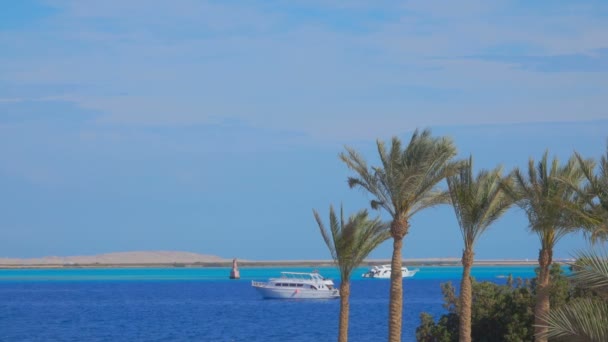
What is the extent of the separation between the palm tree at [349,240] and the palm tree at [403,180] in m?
1.77

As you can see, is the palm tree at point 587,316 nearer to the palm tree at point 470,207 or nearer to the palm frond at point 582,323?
the palm frond at point 582,323

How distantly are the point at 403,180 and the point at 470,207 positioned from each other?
6.40 feet

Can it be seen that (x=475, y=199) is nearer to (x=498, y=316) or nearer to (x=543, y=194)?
(x=543, y=194)

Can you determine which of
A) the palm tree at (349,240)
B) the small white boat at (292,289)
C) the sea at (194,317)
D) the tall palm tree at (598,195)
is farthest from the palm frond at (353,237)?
the small white boat at (292,289)

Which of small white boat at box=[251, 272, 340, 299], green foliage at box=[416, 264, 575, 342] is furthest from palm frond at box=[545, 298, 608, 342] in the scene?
small white boat at box=[251, 272, 340, 299]

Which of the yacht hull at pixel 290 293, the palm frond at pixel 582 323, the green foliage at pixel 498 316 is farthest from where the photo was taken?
the yacht hull at pixel 290 293

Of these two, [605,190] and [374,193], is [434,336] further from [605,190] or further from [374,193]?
[605,190]

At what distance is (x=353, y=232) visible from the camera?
29.9 metres

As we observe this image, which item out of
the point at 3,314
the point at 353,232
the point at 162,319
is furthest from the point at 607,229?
the point at 3,314

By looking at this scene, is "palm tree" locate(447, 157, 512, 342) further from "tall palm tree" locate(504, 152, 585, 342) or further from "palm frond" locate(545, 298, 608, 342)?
"palm frond" locate(545, 298, 608, 342)

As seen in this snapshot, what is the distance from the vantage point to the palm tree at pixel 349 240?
30.0m

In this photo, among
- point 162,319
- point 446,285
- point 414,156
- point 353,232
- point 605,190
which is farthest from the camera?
point 162,319

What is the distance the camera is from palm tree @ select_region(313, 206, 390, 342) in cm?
2998

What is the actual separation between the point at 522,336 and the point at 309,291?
291 ft
